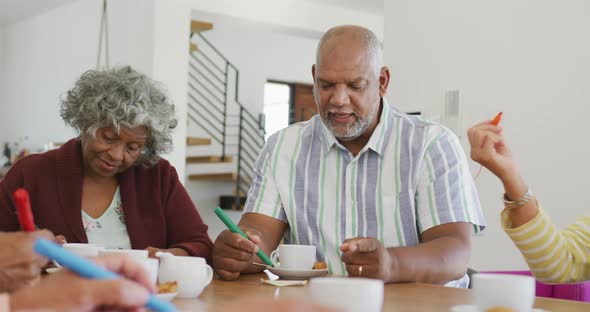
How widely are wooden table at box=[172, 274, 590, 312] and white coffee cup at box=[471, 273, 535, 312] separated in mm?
207

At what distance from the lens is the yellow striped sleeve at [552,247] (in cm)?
163

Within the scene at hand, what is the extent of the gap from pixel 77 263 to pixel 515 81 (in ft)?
10.4

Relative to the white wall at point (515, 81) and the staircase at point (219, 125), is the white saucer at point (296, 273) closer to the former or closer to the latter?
the white wall at point (515, 81)

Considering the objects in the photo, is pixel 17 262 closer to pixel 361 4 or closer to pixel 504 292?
pixel 504 292

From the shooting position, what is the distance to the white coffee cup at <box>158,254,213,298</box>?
1414 mm

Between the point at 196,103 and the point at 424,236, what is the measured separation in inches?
340

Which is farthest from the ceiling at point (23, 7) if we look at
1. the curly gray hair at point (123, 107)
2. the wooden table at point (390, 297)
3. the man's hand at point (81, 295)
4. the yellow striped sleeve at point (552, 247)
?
the man's hand at point (81, 295)

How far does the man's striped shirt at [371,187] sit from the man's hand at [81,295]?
1.33 m

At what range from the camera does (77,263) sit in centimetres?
75

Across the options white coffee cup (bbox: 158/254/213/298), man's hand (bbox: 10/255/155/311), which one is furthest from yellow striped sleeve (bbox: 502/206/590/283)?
man's hand (bbox: 10/255/155/311)

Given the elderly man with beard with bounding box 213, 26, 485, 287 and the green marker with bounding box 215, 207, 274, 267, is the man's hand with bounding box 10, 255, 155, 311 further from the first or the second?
the elderly man with beard with bounding box 213, 26, 485, 287

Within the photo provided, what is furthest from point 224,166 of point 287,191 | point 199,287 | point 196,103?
A: point 199,287

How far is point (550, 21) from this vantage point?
11.4 ft

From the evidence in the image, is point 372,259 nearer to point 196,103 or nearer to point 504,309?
point 504,309
